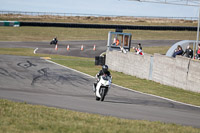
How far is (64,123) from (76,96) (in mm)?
6604

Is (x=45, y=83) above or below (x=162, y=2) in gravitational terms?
below

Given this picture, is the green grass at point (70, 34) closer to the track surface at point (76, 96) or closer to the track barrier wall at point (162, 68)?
the track barrier wall at point (162, 68)

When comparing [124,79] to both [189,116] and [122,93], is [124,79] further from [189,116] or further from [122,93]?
[189,116]

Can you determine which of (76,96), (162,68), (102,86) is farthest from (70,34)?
(102,86)

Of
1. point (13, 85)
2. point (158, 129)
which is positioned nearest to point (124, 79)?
point (13, 85)

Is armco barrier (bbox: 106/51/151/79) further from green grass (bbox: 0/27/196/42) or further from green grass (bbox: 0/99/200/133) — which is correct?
green grass (bbox: 0/27/196/42)

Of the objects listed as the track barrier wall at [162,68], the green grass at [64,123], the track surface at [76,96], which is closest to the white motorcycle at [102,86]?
the track surface at [76,96]

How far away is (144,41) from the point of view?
61.2 meters

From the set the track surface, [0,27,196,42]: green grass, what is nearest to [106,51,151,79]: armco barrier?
the track surface

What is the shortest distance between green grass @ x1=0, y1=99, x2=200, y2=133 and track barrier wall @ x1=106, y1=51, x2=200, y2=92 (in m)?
10.2

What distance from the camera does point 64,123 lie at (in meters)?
9.10

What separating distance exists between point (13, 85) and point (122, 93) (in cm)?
519

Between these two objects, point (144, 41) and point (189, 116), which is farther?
point (144, 41)

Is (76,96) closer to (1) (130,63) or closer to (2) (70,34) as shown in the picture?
(1) (130,63)
